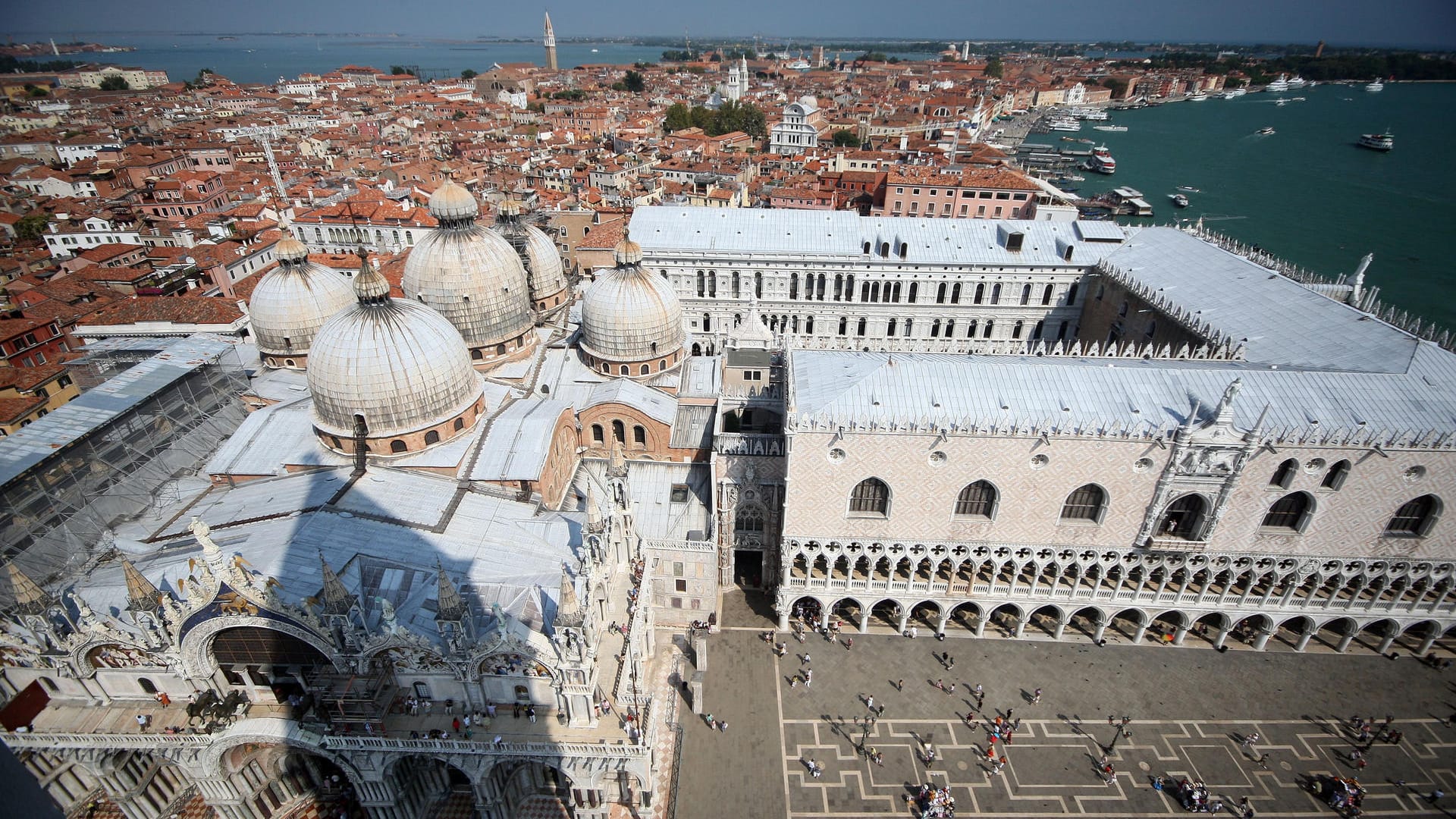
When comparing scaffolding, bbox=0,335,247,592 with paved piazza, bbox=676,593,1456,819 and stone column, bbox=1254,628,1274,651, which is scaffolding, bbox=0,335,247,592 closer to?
paved piazza, bbox=676,593,1456,819

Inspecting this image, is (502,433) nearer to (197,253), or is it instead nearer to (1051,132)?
(197,253)

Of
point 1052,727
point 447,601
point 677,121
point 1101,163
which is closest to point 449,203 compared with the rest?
point 447,601

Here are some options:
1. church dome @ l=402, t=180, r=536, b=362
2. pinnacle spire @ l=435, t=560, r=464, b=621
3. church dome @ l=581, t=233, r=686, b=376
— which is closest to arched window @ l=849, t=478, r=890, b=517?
church dome @ l=581, t=233, r=686, b=376

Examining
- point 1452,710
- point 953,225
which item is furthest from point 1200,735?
point 953,225

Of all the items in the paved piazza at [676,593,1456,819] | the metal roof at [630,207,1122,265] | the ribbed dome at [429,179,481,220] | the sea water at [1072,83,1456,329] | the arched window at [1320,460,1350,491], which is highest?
the ribbed dome at [429,179,481,220]

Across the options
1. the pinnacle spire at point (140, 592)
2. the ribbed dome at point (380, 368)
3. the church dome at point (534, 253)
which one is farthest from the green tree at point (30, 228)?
the pinnacle spire at point (140, 592)
